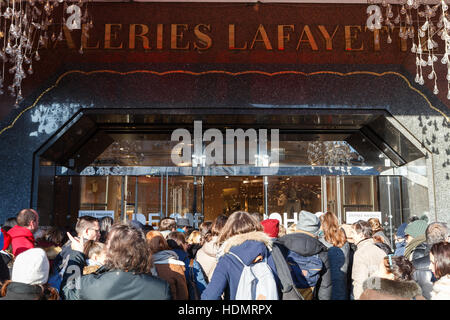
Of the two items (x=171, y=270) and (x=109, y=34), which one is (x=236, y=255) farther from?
(x=109, y=34)

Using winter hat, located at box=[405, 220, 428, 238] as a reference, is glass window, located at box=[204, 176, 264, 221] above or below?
above

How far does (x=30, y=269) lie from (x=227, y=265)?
1398 millimetres

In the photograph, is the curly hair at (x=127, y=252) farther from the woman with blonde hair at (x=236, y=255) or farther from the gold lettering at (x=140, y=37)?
the gold lettering at (x=140, y=37)

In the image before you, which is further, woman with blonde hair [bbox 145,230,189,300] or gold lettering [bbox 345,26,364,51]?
gold lettering [bbox 345,26,364,51]

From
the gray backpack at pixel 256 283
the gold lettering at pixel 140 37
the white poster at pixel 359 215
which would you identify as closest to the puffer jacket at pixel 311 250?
the gray backpack at pixel 256 283

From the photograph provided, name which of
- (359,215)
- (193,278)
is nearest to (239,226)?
(193,278)

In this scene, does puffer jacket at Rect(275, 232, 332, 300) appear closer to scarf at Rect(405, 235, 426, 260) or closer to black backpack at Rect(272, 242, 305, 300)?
black backpack at Rect(272, 242, 305, 300)

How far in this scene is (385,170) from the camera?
11.4 metres

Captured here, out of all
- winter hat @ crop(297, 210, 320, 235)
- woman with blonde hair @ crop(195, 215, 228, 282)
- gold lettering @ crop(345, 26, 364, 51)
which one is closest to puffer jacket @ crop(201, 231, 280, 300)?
winter hat @ crop(297, 210, 320, 235)

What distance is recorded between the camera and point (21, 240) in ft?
15.8

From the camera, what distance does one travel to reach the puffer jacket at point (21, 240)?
4.79 meters
